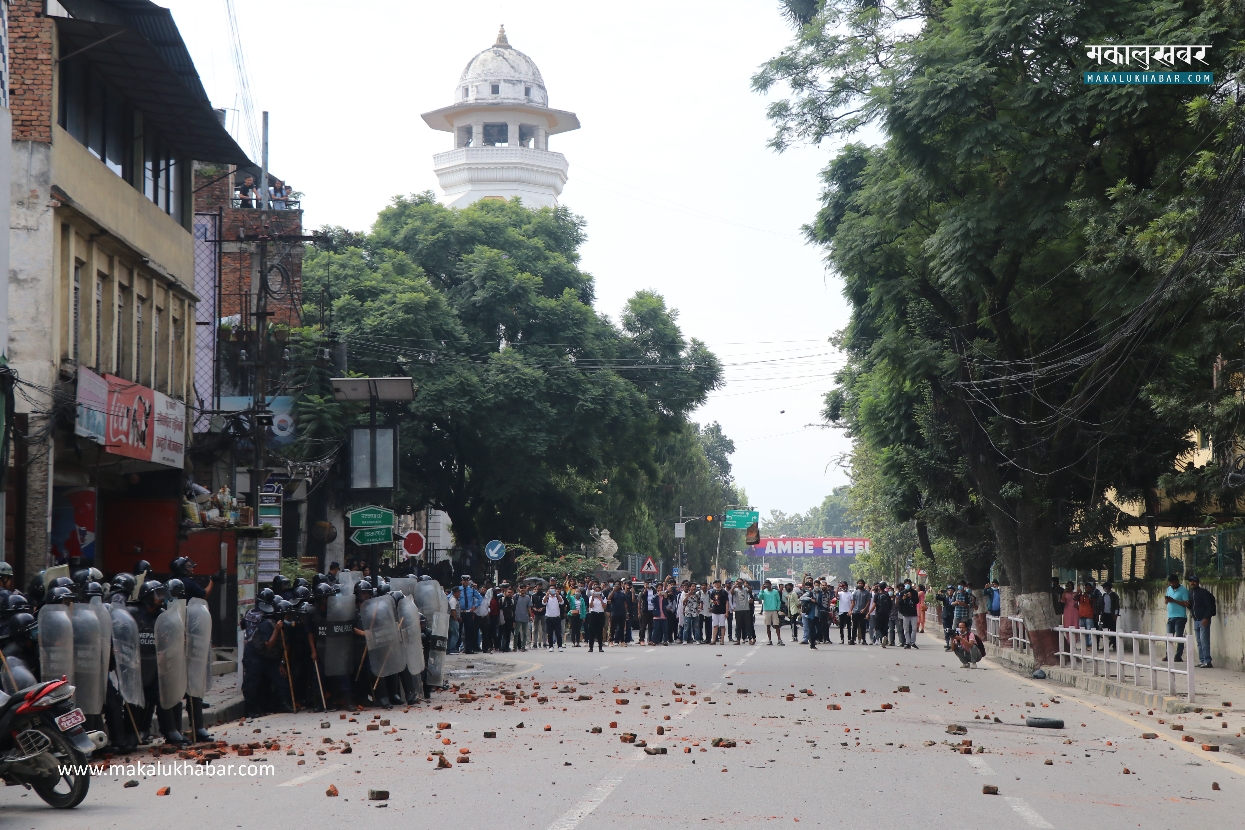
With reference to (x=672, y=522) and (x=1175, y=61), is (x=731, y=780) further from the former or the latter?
(x=672, y=522)

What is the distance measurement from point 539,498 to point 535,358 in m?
4.83

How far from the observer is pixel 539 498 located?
45.6m

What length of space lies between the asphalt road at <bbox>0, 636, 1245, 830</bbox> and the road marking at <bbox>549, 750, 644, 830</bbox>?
21mm

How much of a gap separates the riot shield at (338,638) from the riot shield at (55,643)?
5.78m

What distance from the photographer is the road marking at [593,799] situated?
27.2ft

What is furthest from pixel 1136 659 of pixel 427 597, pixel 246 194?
pixel 246 194

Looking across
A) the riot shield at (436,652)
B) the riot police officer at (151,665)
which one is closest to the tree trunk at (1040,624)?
the riot shield at (436,652)

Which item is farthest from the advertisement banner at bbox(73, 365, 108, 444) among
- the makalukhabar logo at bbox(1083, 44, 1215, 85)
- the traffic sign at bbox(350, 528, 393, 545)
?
the makalukhabar logo at bbox(1083, 44, 1215, 85)

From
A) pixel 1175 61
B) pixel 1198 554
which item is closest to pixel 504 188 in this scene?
pixel 1198 554

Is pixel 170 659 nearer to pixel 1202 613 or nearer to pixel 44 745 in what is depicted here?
pixel 44 745

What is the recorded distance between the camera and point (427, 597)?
19609mm

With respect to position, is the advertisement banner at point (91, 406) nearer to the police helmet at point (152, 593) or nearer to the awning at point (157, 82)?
the awning at point (157, 82)

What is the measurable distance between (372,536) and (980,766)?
19.4 meters

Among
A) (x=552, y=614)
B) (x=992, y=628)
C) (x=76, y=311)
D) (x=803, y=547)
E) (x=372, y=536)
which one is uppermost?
(x=76, y=311)
